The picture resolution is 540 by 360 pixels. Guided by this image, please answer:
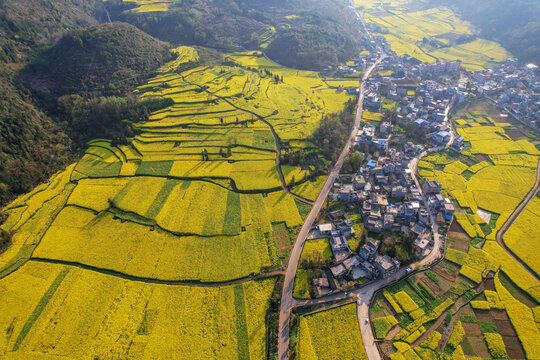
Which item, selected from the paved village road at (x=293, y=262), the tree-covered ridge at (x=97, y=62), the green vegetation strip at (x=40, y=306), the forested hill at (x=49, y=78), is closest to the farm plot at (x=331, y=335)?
the paved village road at (x=293, y=262)

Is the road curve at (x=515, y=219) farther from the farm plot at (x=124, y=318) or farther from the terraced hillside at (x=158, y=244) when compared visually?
the farm plot at (x=124, y=318)

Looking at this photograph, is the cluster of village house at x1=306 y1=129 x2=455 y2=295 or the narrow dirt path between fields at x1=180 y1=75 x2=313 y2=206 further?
the narrow dirt path between fields at x1=180 y1=75 x2=313 y2=206

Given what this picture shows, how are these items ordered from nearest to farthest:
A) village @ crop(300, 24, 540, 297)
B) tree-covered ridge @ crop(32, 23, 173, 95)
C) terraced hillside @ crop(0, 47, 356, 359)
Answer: terraced hillside @ crop(0, 47, 356, 359) < village @ crop(300, 24, 540, 297) < tree-covered ridge @ crop(32, 23, 173, 95)

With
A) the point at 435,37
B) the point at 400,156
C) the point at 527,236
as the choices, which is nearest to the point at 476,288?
the point at 527,236

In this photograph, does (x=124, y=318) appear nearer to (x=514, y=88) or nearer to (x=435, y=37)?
(x=514, y=88)

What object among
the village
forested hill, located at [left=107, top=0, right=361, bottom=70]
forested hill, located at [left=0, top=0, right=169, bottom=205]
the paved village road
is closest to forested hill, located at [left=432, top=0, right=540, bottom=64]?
the village

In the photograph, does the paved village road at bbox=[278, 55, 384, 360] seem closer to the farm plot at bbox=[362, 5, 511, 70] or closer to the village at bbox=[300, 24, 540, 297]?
the village at bbox=[300, 24, 540, 297]

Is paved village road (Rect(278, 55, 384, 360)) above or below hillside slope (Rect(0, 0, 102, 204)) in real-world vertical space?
below

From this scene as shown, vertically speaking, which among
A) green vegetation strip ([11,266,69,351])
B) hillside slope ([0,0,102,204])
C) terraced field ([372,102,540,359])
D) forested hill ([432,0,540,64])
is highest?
forested hill ([432,0,540,64])
